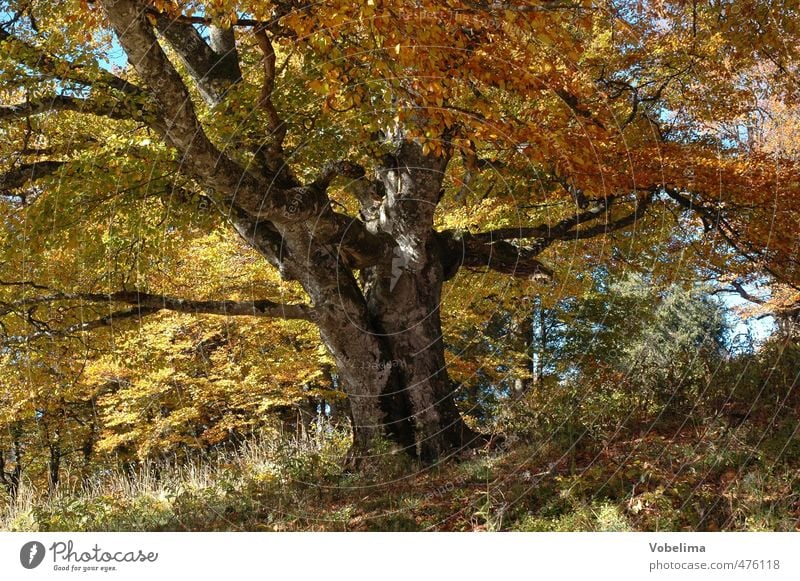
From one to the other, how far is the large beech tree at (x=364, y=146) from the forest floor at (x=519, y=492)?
1824 millimetres

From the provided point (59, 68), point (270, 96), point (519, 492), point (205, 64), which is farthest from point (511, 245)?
point (59, 68)

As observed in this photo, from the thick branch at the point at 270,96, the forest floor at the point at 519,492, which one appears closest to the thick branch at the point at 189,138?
the thick branch at the point at 270,96

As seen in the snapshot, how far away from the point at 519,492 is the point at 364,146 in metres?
5.65

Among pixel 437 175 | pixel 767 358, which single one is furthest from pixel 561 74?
pixel 767 358

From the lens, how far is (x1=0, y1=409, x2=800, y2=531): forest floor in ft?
24.6

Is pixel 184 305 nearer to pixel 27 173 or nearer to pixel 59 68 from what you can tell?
pixel 27 173

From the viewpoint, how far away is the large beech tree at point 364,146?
8656 millimetres

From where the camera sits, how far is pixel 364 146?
37.7 ft

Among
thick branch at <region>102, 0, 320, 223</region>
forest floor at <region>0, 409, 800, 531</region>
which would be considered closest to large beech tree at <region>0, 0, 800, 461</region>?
thick branch at <region>102, 0, 320, 223</region>

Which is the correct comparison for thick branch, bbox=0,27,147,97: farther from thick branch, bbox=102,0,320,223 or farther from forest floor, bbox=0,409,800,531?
forest floor, bbox=0,409,800,531

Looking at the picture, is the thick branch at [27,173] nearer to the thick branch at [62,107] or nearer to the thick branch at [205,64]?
the thick branch at [62,107]

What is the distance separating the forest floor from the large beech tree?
1.82 metres

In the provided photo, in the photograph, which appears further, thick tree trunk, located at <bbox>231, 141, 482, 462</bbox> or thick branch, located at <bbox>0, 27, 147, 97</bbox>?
thick tree trunk, located at <bbox>231, 141, 482, 462</bbox>

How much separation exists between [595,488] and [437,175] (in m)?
5.87
